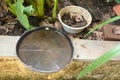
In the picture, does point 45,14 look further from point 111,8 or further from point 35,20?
point 111,8

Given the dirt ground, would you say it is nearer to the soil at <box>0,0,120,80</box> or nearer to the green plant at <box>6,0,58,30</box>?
the soil at <box>0,0,120,80</box>

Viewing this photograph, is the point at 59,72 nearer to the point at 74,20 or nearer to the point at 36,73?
the point at 36,73

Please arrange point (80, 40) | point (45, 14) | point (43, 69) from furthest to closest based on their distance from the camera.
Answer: point (45, 14) < point (80, 40) < point (43, 69)

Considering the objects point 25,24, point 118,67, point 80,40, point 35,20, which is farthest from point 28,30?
point 118,67

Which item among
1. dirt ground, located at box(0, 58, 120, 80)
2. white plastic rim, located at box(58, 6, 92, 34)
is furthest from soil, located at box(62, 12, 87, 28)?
dirt ground, located at box(0, 58, 120, 80)

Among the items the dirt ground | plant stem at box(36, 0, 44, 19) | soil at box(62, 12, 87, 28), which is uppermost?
plant stem at box(36, 0, 44, 19)

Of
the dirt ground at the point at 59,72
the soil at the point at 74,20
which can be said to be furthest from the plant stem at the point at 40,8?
the dirt ground at the point at 59,72

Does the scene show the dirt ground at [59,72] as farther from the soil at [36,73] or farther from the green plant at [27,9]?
the green plant at [27,9]
